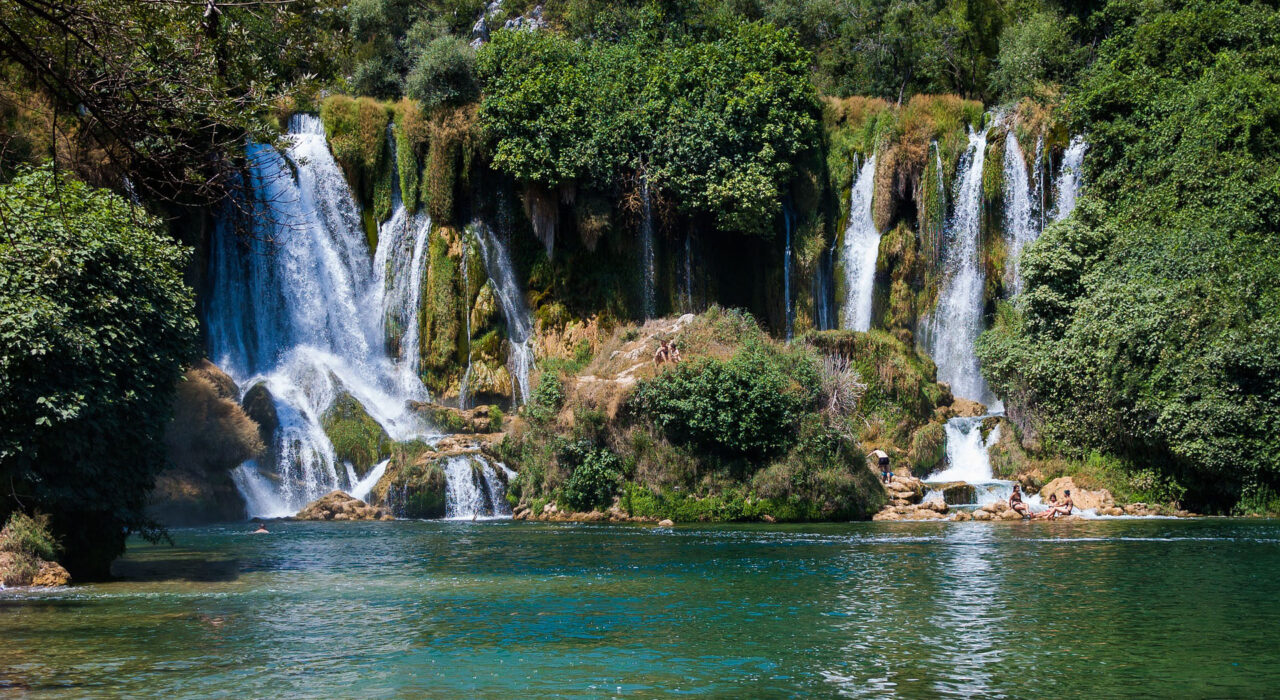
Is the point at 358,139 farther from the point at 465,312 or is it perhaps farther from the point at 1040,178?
the point at 1040,178

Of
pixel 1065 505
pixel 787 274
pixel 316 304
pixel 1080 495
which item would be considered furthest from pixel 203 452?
pixel 1080 495

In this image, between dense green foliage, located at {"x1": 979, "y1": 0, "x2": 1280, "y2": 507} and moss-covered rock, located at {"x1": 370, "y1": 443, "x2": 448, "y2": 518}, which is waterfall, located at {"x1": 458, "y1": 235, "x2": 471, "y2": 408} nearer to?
moss-covered rock, located at {"x1": 370, "y1": 443, "x2": 448, "y2": 518}

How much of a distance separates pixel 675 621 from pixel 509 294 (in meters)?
31.6

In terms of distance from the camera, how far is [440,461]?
35562mm

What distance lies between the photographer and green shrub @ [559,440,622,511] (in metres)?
33.3

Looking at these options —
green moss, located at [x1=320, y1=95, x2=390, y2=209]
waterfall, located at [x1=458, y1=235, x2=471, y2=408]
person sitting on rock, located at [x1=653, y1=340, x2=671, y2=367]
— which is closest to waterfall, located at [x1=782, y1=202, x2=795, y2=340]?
person sitting on rock, located at [x1=653, y1=340, x2=671, y2=367]

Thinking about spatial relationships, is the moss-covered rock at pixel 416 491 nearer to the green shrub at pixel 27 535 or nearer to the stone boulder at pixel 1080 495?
the green shrub at pixel 27 535

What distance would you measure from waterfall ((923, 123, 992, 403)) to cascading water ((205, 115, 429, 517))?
20659 millimetres

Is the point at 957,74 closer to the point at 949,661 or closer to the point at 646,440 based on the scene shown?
the point at 646,440

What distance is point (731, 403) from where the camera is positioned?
3206 centimetres

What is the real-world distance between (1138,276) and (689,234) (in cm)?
1867

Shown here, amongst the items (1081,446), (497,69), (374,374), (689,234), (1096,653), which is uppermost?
(497,69)

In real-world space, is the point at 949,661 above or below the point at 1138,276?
below

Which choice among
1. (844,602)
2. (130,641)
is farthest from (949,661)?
(130,641)
